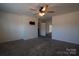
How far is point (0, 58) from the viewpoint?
4.49 ft

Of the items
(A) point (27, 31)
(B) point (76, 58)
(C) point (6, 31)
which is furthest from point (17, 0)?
(A) point (27, 31)

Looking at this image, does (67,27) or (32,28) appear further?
(32,28)

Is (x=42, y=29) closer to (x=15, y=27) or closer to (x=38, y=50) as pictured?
(x=15, y=27)

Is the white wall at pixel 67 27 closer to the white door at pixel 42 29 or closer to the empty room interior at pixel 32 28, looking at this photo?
the empty room interior at pixel 32 28

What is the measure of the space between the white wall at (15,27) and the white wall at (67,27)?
197 cm

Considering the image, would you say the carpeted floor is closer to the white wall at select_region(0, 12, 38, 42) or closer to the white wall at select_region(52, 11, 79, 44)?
the white wall at select_region(52, 11, 79, 44)

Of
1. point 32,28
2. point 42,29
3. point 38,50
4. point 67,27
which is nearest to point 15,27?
point 32,28

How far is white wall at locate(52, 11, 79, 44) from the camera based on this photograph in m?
4.52

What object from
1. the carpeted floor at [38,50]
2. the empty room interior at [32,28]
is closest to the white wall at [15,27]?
the empty room interior at [32,28]

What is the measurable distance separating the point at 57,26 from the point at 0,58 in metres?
4.81

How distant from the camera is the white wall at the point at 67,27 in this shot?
452 cm

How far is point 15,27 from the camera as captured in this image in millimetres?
5441

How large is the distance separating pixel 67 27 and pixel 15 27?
3.56 meters

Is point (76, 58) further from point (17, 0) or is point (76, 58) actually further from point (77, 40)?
point (77, 40)
